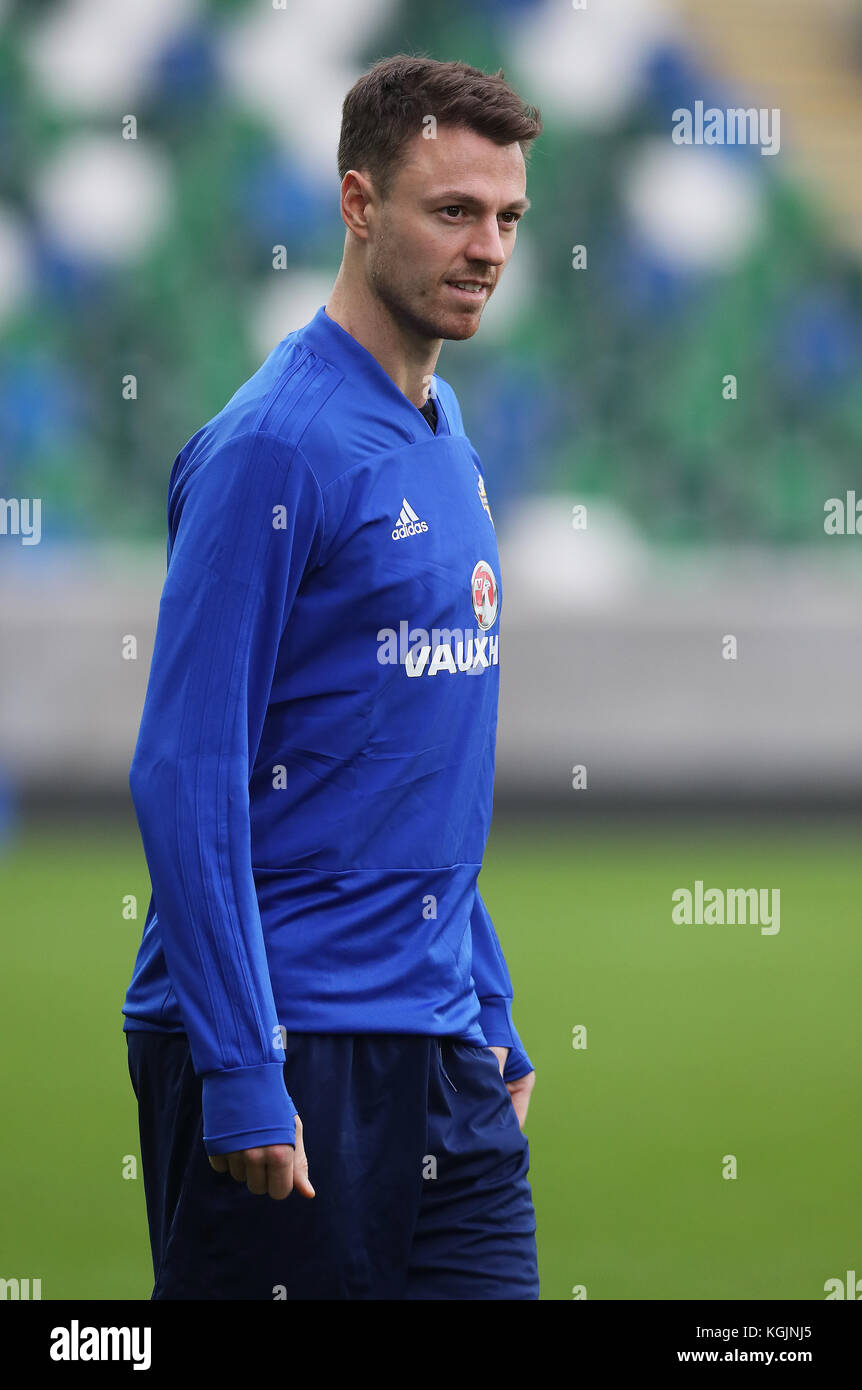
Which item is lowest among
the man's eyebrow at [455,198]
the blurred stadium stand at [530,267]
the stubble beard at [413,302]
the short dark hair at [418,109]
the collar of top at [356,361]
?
the collar of top at [356,361]

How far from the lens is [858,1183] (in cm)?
482

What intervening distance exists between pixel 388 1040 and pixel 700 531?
37.7 ft

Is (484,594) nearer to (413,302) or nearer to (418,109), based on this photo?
(413,302)

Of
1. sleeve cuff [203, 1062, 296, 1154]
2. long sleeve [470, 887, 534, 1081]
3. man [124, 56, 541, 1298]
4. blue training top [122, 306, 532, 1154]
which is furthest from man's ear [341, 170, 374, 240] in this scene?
sleeve cuff [203, 1062, 296, 1154]

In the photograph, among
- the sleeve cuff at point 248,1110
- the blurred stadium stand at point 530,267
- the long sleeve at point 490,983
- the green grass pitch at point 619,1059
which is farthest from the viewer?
the blurred stadium stand at point 530,267

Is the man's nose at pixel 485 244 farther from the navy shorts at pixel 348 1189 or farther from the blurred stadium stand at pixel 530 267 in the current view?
the blurred stadium stand at pixel 530 267

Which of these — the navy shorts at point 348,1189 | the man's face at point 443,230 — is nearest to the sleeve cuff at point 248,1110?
the navy shorts at point 348,1189

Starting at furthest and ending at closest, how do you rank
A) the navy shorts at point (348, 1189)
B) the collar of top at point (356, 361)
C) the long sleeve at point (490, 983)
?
the long sleeve at point (490, 983) < the collar of top at point (356, 361) < the navy shorts at point (348, 1189)

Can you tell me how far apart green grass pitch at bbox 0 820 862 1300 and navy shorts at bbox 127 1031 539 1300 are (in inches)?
2.8

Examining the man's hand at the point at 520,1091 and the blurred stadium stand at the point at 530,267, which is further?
the blurred stadium stand at the point at 530,267

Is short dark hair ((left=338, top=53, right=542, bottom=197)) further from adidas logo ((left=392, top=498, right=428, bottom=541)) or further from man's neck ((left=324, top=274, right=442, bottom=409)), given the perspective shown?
adidas logo ((left=392, top=498, right=428, bottom=541))

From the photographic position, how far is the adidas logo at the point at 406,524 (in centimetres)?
225

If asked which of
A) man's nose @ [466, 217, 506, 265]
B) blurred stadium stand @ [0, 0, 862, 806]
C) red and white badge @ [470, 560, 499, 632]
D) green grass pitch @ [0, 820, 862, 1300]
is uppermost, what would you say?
blurred stadium stand @ [0, 0, 862, 806]

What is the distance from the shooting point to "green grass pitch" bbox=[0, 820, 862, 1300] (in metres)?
4.33
